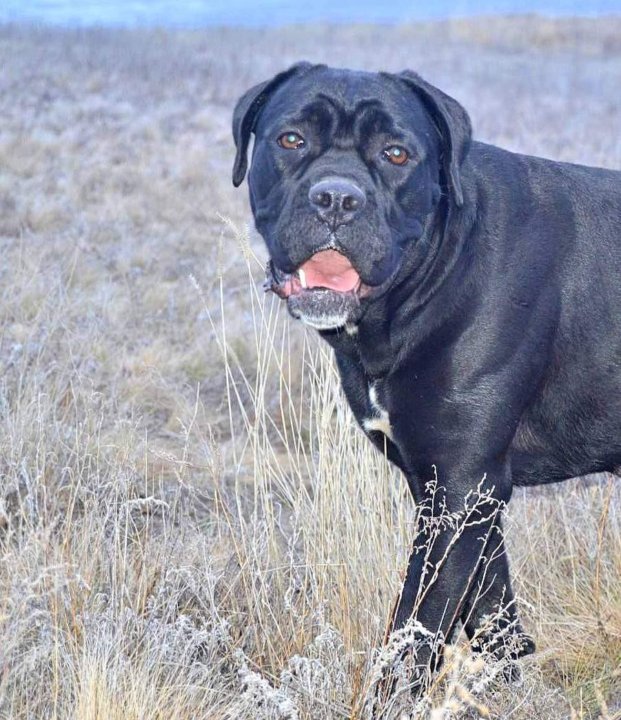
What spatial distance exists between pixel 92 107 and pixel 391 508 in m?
13.1

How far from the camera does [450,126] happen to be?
3168 mm

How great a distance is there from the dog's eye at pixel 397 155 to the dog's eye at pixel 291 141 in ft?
0.90

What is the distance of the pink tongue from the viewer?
3.11 m

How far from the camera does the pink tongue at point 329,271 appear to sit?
122 inches

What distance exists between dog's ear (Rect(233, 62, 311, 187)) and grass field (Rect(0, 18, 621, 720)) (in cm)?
56

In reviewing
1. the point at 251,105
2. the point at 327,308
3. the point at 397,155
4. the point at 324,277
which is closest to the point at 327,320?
the point at 327,308

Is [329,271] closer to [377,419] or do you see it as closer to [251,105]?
[377,419]

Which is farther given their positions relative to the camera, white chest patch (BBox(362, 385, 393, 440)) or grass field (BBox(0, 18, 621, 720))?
white chest patch (BBox(362, 385, 393, 440))

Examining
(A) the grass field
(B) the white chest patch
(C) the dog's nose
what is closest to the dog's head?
(C) the dog's nose

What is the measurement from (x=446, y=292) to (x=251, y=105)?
2.95ft

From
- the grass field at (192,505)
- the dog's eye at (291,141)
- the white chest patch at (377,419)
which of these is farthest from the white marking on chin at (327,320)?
the dog's eye at (291,141)

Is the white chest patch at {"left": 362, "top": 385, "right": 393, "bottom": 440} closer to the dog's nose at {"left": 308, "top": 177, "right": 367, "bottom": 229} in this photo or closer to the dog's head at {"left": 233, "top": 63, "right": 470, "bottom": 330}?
the dog's head at {"left": 233, "top": 63, "right": 470, "bottom": 330}

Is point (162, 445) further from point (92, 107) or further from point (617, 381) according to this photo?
point (92, 107)

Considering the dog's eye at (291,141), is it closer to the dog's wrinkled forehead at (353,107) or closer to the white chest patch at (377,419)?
the dog's wrinkled forehead at (353,107)
